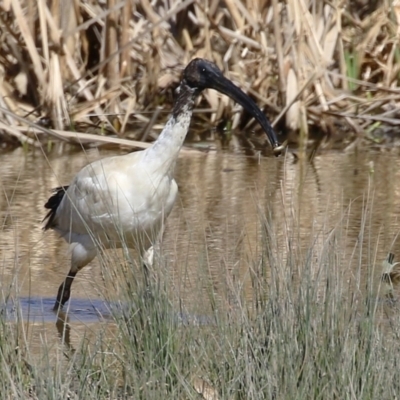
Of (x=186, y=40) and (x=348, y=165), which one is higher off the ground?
(x=186, y=40)

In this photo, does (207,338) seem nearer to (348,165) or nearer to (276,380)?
(276,380)

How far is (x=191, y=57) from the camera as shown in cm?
892

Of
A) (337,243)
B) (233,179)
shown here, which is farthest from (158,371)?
(233,179)

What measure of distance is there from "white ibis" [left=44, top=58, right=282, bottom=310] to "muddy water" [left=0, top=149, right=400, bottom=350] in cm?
16

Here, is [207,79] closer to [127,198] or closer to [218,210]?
[127,198]

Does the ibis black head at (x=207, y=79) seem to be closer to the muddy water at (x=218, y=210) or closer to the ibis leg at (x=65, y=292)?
the muddy water at (x=218, y=210)

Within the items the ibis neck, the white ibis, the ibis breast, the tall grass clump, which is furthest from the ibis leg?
the tall grass clump

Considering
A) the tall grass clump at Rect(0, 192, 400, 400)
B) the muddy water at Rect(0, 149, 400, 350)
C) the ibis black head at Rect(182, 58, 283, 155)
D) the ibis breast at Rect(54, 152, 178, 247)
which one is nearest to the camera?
the tall grass clump at Rect(0, 192, 400, 400)

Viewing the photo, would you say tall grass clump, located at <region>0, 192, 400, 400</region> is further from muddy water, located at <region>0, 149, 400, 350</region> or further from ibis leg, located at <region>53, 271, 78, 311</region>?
ibis leg, located at <region>53, 271, 78, 311</region>

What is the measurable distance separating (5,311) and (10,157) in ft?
15.2

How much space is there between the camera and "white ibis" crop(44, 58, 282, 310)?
4.67 meters

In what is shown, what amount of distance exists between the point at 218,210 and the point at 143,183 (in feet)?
6.55

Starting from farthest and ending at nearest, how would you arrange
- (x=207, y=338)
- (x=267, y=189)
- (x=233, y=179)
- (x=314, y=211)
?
(x=233, y=179) < (x=267, y=189) < (x=314, y=211) < (x=207, y=338)

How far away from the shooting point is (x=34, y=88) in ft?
28.2
